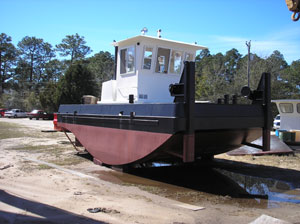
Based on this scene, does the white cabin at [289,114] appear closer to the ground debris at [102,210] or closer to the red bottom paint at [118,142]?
the red bottom paint at [118,142]

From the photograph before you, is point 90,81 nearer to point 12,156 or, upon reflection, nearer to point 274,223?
point 12,156

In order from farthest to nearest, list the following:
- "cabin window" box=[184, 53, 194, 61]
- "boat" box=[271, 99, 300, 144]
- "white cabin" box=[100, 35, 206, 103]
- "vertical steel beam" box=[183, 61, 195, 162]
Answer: "boat" box=[271, 99, 300, 144]
"cabin window" box=[184, 53, 194, 61]
"white cabin" box=[100, 35, 206, 103]
"vertical steel beam" box=[183, 61, 195, 162]

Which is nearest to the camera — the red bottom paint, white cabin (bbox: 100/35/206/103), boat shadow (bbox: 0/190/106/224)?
boat shadow (bbox: 0/190/106/224)

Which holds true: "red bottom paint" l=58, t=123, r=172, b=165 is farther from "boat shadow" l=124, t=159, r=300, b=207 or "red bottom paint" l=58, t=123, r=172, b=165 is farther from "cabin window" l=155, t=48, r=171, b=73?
"cabin window" l=155, t=48, r=171, b=73

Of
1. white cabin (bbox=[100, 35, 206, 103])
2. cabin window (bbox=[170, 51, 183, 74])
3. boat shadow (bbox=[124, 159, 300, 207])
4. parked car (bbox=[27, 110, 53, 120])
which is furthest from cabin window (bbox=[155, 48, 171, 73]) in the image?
parked car (bbox=[27, 110, 53, 120])

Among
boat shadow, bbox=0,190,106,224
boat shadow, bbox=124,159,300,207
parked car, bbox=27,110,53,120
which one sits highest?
parked car, bbox=27,110,53,120

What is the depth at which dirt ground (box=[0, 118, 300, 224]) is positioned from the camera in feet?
12.5

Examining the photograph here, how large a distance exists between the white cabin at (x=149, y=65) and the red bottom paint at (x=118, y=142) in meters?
1.19

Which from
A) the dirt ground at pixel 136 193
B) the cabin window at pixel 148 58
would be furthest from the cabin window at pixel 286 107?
the cabin window at pixel 148 58

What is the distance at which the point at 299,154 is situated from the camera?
9.19 meters

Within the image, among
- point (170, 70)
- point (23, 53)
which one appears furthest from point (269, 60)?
point (23, 53)

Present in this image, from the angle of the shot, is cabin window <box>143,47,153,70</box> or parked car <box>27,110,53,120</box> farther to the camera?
parked car <box>27,110,53,120</box>

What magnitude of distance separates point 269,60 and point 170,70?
25.7 meters

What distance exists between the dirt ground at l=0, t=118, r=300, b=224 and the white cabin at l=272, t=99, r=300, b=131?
18.7 feet
